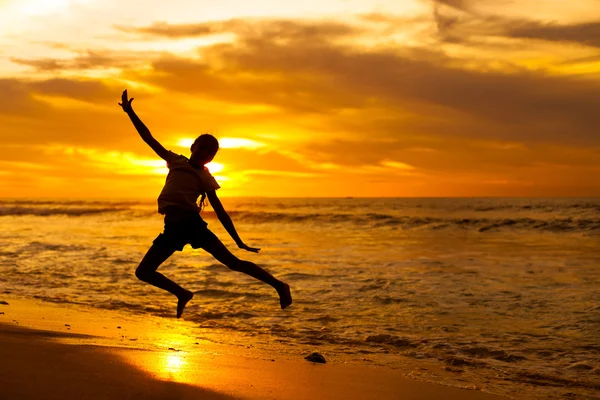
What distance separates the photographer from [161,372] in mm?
5191

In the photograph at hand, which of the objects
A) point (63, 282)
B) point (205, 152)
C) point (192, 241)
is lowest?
point (63, 282)

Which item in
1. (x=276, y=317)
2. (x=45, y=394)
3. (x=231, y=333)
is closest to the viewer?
(x=45, y=394)

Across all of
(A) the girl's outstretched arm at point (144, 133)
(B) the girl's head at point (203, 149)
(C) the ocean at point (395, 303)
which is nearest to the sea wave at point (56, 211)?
(C) the ocean at point (395, 303)

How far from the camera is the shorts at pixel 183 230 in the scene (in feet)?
19.9

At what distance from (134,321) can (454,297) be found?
5.60m

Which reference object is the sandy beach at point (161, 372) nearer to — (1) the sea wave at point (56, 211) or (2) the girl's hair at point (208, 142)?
(2) the girl's hair at point (208, 142)

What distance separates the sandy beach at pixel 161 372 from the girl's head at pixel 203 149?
1.94m

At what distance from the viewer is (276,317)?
942 cm

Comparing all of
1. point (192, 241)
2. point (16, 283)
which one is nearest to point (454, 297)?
point (192, 241)

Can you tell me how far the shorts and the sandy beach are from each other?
111 cm

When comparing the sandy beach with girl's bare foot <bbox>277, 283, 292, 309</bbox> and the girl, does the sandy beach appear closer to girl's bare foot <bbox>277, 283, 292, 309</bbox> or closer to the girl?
girl's bare foot <bbox>277, 283, 292, 309</bbox>

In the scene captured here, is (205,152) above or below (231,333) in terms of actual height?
above

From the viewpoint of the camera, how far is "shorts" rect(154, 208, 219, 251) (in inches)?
239

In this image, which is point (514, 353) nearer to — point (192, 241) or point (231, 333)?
point (231, 333)
